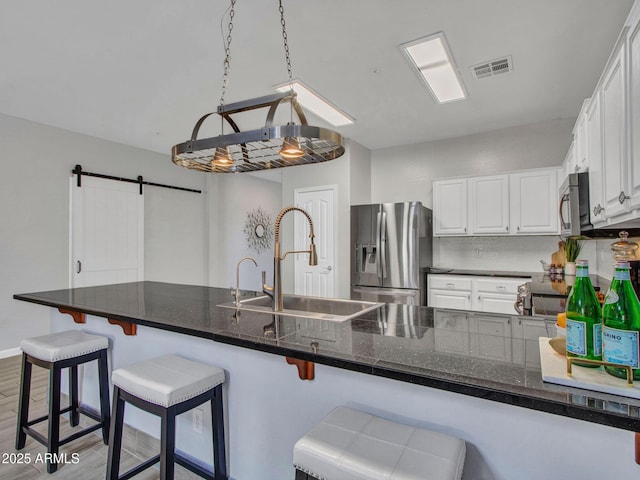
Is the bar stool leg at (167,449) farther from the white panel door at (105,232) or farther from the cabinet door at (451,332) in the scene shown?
the white panel door at (105,232)

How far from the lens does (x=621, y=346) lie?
0.84 meters

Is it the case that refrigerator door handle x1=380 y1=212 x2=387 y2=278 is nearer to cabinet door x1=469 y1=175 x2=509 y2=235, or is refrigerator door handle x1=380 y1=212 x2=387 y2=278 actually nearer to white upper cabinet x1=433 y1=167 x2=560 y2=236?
white upper cabinet x1=433 y1=167 x2=560 y2=236

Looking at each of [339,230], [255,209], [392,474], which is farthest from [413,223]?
[255,209]

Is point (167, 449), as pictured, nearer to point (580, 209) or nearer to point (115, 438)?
point (115, 438)

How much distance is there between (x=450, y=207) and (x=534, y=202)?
87cm

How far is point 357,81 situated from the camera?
9.89 feet

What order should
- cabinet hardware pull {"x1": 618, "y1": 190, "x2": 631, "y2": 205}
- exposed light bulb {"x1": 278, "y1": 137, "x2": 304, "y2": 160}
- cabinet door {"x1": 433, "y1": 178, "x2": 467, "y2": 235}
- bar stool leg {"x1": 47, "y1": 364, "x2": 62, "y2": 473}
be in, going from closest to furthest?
cabinet hardware pull {"x1": 618, "y1": 190, "x2": 631, "y2": 205}, exposed light bulb {"x1": 278, "y1": 137, "x2": 304, "y2": 160}, bar stool leg {"x1": 47, "y1": 364, "x2": 62, "y2": 473}, cabinet door {"x1": 433, "y1": 178, "x2": 467, "y2": 235}

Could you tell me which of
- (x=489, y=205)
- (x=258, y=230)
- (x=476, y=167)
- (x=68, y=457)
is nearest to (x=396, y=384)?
(x=68, y=457)

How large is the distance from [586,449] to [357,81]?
9.43 feet

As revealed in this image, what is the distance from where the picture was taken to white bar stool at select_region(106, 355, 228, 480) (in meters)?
1.38

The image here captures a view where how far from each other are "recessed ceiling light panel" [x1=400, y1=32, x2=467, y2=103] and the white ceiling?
0.06m

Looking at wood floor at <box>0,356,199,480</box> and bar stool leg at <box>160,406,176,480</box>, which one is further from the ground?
bar stool leg at <box>160,406,176,480</box>

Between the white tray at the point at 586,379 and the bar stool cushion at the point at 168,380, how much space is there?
50.2 inches

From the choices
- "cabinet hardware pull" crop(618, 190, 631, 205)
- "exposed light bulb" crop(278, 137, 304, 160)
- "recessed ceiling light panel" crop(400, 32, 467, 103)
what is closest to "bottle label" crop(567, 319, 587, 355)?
"cabinet hardware pull" crop(618, 190, 631, 205)
